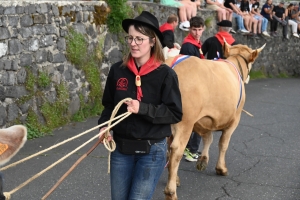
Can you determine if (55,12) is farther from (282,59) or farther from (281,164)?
(282,59)

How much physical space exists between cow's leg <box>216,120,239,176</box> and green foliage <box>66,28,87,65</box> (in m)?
3.54

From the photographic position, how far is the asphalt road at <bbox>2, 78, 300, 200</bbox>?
6352mm

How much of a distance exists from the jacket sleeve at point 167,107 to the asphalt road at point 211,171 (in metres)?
2.17

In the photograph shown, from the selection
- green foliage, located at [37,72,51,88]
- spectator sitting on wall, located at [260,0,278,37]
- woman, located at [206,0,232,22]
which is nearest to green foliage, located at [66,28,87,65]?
green foliage, located at [37,72,51,88]

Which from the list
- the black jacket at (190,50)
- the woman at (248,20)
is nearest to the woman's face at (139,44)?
the black jacket at (190,50)

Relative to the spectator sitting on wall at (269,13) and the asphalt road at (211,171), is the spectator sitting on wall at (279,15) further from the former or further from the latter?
the asphalt road at (211,171)

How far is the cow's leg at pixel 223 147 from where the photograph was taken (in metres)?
6.83

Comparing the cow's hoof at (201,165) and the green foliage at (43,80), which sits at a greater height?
the green foliage at (43,80)

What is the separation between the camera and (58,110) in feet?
29.8

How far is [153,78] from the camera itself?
165 inches

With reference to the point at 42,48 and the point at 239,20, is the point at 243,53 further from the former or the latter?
the point at 239,20

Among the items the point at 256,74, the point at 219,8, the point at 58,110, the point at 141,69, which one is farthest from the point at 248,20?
the point at 141,69

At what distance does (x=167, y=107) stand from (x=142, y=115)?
0.20 m

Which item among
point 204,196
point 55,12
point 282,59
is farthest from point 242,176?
point 282,59
